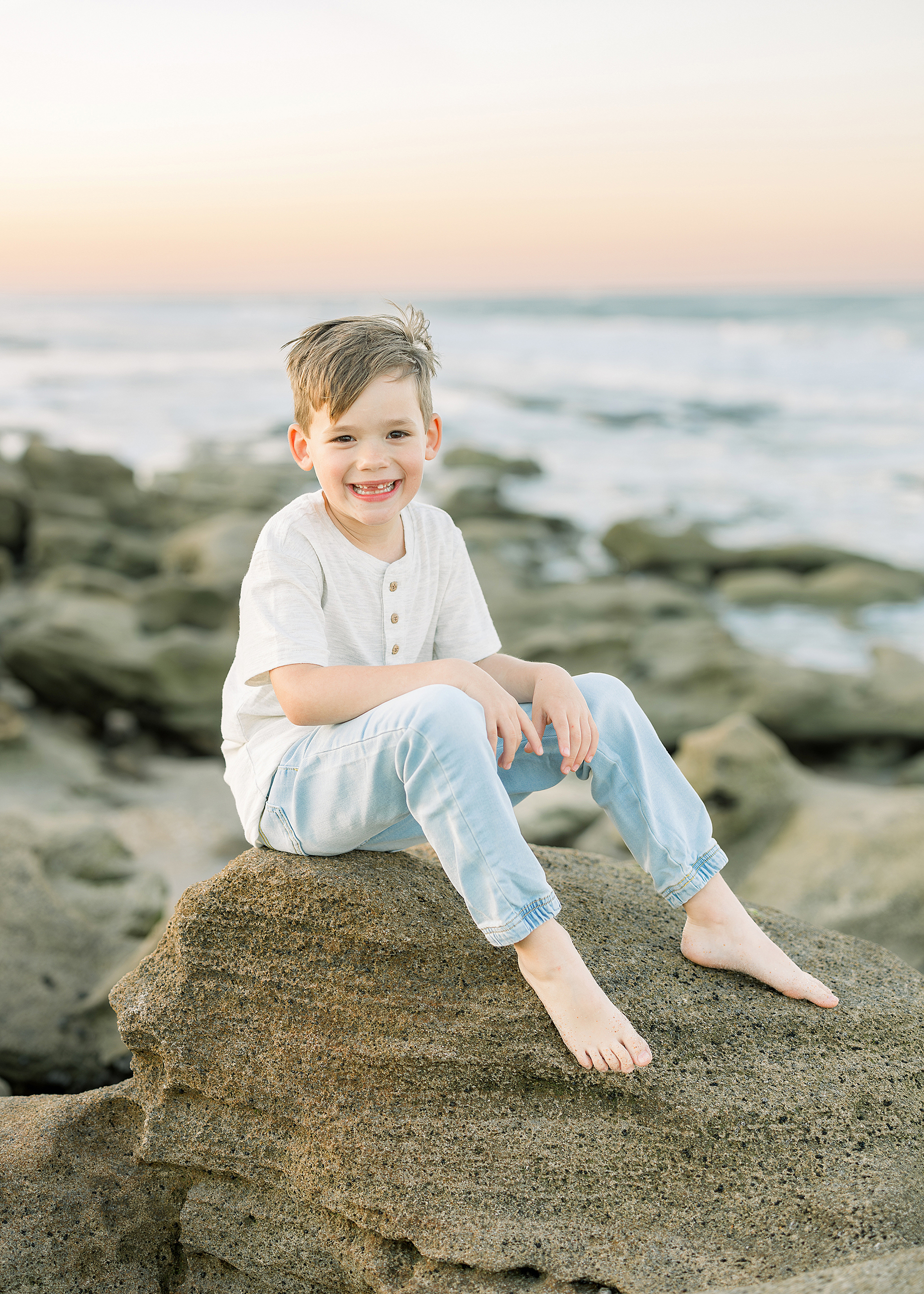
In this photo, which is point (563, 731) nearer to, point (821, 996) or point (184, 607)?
point (821, 996)

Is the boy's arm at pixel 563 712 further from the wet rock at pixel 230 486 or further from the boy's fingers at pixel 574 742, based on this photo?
the wet rock at pixel 230 486

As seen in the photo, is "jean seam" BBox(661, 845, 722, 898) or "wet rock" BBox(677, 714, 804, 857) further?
"wet rock" BBox(677, 714, 804, 857)

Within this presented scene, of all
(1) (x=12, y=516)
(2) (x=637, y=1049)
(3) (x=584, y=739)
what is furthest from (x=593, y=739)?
(1) (x=12, y=516)

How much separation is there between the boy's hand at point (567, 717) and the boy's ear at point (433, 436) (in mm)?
569

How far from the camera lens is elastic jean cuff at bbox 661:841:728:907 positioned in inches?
89.7

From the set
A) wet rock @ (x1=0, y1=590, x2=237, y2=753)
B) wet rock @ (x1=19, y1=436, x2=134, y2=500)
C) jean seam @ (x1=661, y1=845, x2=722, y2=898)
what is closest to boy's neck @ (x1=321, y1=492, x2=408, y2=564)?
jean seam @ (x1=661, y1=845, x2=722, y2=898)

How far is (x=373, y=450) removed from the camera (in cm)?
225

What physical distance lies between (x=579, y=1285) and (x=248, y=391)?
953 inches

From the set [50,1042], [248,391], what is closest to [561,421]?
[248,391]

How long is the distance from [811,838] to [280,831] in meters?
2.80

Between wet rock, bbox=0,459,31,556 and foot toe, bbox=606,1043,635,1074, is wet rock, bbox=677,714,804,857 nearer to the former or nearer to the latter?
foot toe, bbox=606,1043,635,1074

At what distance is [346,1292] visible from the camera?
2121 mm

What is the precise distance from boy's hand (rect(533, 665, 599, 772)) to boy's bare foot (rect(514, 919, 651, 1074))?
1.14ft

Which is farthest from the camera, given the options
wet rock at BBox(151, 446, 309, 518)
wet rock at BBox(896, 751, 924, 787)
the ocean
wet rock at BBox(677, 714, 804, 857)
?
the ocean
